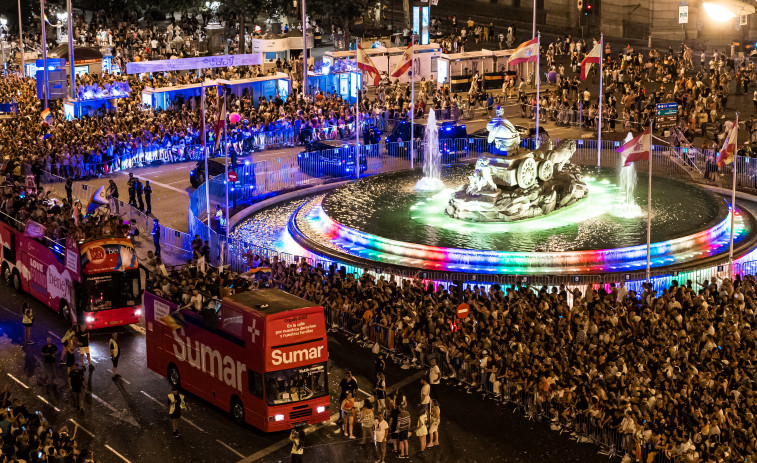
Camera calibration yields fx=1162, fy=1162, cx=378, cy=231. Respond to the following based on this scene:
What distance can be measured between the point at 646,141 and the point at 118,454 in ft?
64.7

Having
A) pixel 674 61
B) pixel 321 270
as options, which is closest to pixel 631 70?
pixel 674 61

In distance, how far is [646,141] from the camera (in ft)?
123

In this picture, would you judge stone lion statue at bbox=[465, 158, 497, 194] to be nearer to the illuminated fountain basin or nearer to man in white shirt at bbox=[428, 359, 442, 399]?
the illuminated fountain basin

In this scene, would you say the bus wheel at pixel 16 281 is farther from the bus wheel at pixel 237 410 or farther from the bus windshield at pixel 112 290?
the bus wheel at pixel 237 410

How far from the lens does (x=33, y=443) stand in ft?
82.2

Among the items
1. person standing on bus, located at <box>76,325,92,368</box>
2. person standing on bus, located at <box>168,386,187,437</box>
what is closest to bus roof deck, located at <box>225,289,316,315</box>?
person standing on bus, located at <box>168,386,187,437</box>

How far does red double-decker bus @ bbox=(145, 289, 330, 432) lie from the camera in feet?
87.1

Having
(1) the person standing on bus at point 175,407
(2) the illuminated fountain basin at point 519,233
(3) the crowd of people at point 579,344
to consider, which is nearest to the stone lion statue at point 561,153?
(2) the illuminated fountain basin at point 519,233

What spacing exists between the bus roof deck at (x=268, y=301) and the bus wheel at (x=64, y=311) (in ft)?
32.2

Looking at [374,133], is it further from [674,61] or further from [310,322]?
[310,322]

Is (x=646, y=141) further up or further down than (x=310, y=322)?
further up

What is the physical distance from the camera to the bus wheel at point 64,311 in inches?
1407

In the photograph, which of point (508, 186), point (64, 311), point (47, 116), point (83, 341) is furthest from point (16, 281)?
point (47, 116)

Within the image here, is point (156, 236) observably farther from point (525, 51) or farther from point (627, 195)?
point (525, 51)
